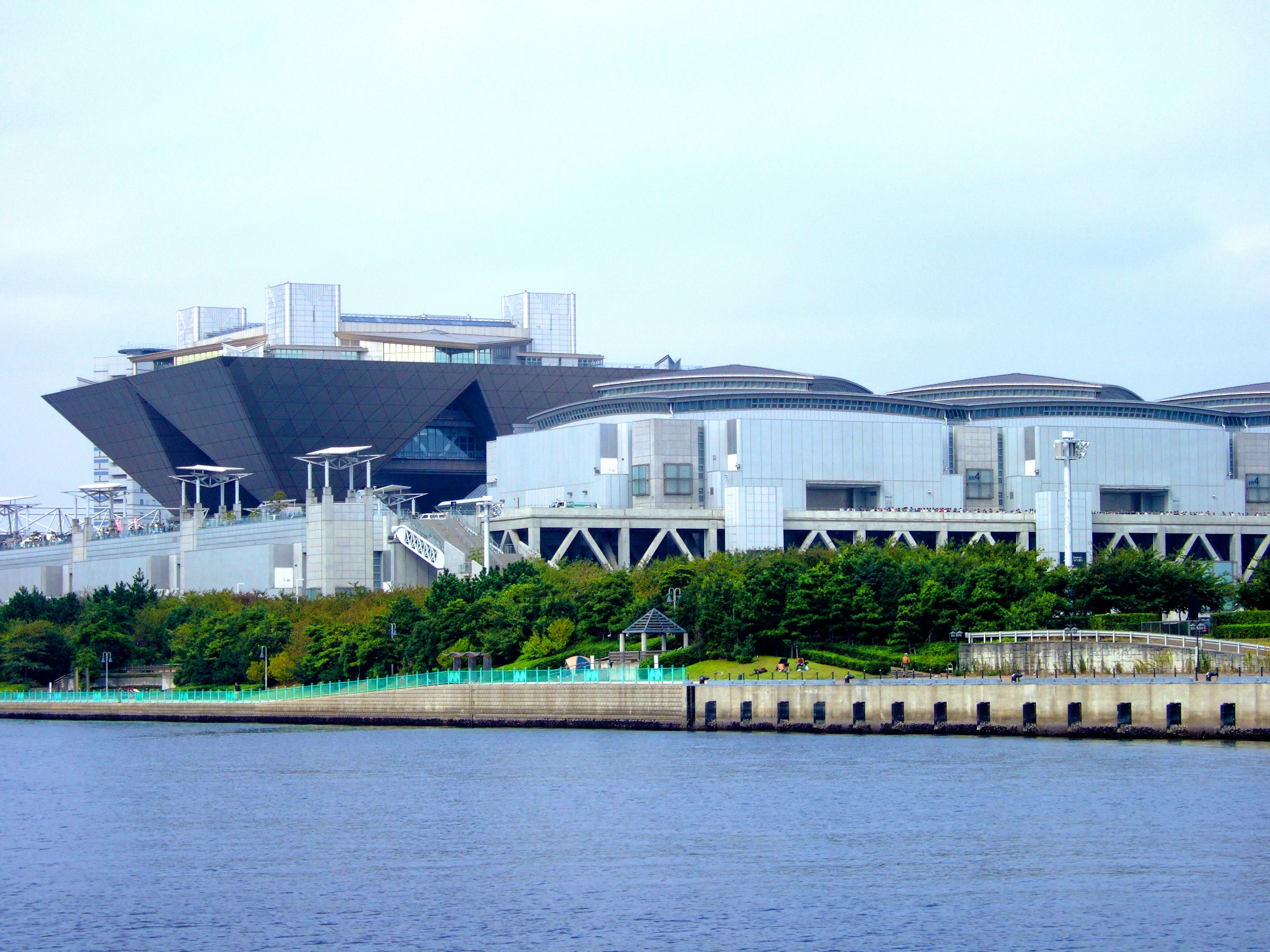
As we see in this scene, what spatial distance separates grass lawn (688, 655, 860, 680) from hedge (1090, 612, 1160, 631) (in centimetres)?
1448

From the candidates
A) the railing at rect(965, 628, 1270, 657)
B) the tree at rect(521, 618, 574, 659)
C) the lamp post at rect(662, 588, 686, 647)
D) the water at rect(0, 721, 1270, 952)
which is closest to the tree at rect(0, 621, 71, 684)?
the tree at rect(521, 618, 574, 659)

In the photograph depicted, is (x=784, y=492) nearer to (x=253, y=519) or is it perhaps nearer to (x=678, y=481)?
(x=678, y=481)

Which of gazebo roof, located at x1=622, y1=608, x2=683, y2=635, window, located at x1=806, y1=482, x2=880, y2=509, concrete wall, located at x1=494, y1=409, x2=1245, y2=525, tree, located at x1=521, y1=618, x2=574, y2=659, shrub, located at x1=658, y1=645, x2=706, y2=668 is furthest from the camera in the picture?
window, located at x1=806, y1=482, x2=880, y2=509

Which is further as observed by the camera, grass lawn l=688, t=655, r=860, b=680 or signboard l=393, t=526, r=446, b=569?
signboard l=393, t=526, r=446, b=569

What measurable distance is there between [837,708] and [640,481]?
271ft

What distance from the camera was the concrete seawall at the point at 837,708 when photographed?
285ft

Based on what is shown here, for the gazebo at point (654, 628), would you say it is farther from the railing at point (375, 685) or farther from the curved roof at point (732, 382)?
the curved roof at point (732, 382)

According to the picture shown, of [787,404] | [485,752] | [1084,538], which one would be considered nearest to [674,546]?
[787,404]

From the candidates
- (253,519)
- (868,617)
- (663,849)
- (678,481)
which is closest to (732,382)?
(678,481)

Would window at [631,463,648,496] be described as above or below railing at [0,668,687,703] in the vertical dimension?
above

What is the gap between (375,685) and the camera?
124m

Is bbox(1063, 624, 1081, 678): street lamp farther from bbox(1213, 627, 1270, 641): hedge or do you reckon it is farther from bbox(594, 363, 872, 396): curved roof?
bbox(594, 363, 872, 396): curved roof

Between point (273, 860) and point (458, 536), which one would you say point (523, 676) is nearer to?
point (273, 860)

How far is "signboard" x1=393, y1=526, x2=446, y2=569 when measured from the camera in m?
172
